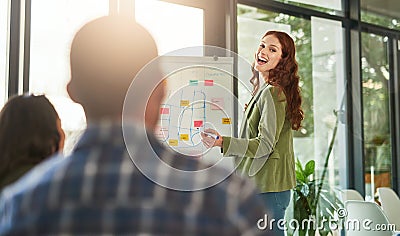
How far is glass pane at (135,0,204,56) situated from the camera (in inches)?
137

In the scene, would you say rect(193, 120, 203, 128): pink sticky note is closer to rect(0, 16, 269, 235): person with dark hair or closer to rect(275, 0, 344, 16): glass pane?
rect(275, 0, 344, 16): glass pane

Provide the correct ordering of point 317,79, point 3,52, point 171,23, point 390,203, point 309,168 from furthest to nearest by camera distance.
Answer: point 317,79 → point 309,168 → point 390,203 → point 171,23 → point 3,52

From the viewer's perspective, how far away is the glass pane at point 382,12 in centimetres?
384

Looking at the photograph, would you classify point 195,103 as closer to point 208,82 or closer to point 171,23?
point 208,82

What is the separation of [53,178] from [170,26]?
3.18m

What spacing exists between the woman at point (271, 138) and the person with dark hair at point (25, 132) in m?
1.44

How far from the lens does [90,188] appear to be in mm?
487

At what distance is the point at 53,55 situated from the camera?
3170mm

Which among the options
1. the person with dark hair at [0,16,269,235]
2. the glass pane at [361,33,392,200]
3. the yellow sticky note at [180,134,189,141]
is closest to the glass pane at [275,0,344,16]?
the glass pane at [361,33,392,200]

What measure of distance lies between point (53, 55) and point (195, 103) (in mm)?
864

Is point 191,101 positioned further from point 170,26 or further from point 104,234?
point 104,234

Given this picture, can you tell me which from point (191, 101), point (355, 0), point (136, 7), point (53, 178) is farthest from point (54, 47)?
point (53, 178)

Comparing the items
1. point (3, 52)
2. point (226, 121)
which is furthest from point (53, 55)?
point (226, 121)

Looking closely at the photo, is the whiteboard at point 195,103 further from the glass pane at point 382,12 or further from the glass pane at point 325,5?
the glass pane at point 382,12
